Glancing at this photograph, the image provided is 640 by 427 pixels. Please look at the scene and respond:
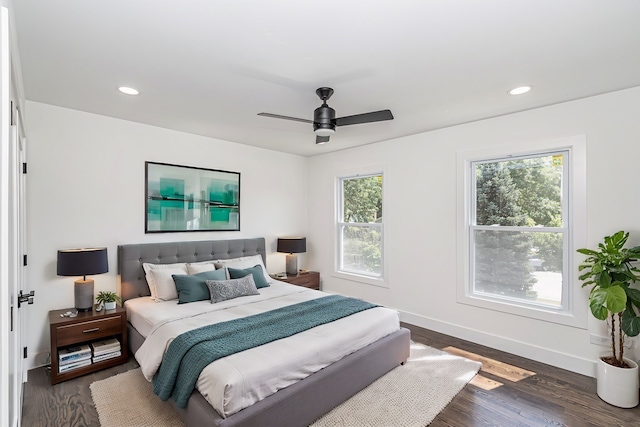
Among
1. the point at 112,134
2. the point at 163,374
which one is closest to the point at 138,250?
the point at 112,134

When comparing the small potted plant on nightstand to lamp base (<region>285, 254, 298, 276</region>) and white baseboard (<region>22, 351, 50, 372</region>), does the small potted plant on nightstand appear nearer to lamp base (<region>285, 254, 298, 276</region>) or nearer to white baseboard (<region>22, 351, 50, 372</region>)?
white baseboard (<region>22, 351, 50, 372</region>)

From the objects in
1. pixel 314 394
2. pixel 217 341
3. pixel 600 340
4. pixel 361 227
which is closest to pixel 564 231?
pixel 600 340

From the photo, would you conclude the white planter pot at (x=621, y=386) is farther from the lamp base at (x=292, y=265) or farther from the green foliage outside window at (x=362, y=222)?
the lamp base at (x=292, y=265)

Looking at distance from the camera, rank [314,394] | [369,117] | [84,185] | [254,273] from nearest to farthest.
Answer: [314,394], [369,117], [84,185], [254,273]

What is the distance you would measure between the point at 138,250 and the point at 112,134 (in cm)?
134

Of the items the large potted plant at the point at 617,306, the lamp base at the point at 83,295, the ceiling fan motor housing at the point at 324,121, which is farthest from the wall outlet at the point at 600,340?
the lamp base at the point at 83,295

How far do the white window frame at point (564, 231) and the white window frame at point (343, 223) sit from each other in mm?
1078

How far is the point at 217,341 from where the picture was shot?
2.39 meters

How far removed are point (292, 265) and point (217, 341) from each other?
2808 mm

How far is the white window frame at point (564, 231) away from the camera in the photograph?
10.0 feet

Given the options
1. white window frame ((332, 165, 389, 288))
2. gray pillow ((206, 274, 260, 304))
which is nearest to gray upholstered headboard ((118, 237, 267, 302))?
gray pillow ((206, 274, 260, 304))

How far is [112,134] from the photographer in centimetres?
363

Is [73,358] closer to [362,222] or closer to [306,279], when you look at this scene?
[306,279]

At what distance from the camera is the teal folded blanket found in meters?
2.19
